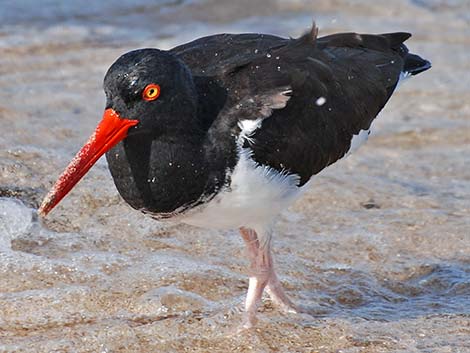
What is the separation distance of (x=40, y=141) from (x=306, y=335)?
9.27ft

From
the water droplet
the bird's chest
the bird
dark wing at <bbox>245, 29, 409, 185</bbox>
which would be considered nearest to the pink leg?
the bird

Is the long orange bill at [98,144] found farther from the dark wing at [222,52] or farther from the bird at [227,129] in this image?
the dark wing at [222,52]

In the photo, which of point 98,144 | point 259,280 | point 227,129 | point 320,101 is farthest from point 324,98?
point 98,144

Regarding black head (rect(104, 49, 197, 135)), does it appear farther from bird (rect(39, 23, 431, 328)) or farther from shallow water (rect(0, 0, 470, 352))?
shallow water (rect(0, 0, 470, 352))

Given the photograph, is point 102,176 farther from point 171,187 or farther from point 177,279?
point 171,187

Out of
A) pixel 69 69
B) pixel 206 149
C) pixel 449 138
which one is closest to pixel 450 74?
pixel 449 138

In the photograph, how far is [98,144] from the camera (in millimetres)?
4461

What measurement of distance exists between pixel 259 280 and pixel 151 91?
131 centimetres

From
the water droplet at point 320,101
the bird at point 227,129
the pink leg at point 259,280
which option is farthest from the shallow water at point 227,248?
the water droplet at point 320,101

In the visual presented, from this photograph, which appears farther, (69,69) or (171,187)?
(69,69)

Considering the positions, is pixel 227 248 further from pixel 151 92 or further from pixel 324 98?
pixel 151 92

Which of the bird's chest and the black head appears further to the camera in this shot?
the bird's chest

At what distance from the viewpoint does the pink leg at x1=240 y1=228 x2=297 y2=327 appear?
534 cm

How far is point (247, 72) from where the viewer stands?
4.93 m
